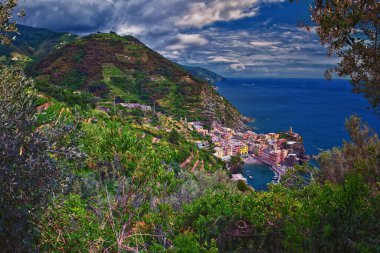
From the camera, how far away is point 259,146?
118 metres

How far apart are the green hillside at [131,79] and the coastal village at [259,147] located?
17239mm

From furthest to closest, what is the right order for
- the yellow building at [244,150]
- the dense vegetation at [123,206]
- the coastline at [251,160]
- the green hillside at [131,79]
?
the green hillside at [131,79]
the yellow building at [244,150]
the coastline at [251,160]
the dense vegetation at [123,206]

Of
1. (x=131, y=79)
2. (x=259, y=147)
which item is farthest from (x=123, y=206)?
(x=131, y=79)

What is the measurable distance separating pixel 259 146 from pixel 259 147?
0.43 m

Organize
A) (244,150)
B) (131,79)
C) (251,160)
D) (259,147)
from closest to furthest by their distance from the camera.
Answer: (251,160) → (244,150) → (259,147) → (131,79)

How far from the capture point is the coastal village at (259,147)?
10381 cm

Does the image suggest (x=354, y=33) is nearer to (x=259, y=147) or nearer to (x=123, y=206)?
(x=123, y=206)

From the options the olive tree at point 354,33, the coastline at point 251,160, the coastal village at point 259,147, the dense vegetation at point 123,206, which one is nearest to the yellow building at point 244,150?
the coastal village at point 259,147

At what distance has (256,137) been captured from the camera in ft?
427

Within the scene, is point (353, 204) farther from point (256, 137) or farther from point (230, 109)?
point (230, 109)

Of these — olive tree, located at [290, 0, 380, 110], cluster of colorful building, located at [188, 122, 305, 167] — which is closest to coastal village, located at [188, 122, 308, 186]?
cluster of colorful building, located at [188, 122, 305, 167]

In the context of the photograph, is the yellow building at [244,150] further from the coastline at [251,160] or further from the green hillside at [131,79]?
the green hillside at [131,79]

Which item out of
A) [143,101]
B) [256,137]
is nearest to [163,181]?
[256,137]

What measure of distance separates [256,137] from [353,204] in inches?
4909
